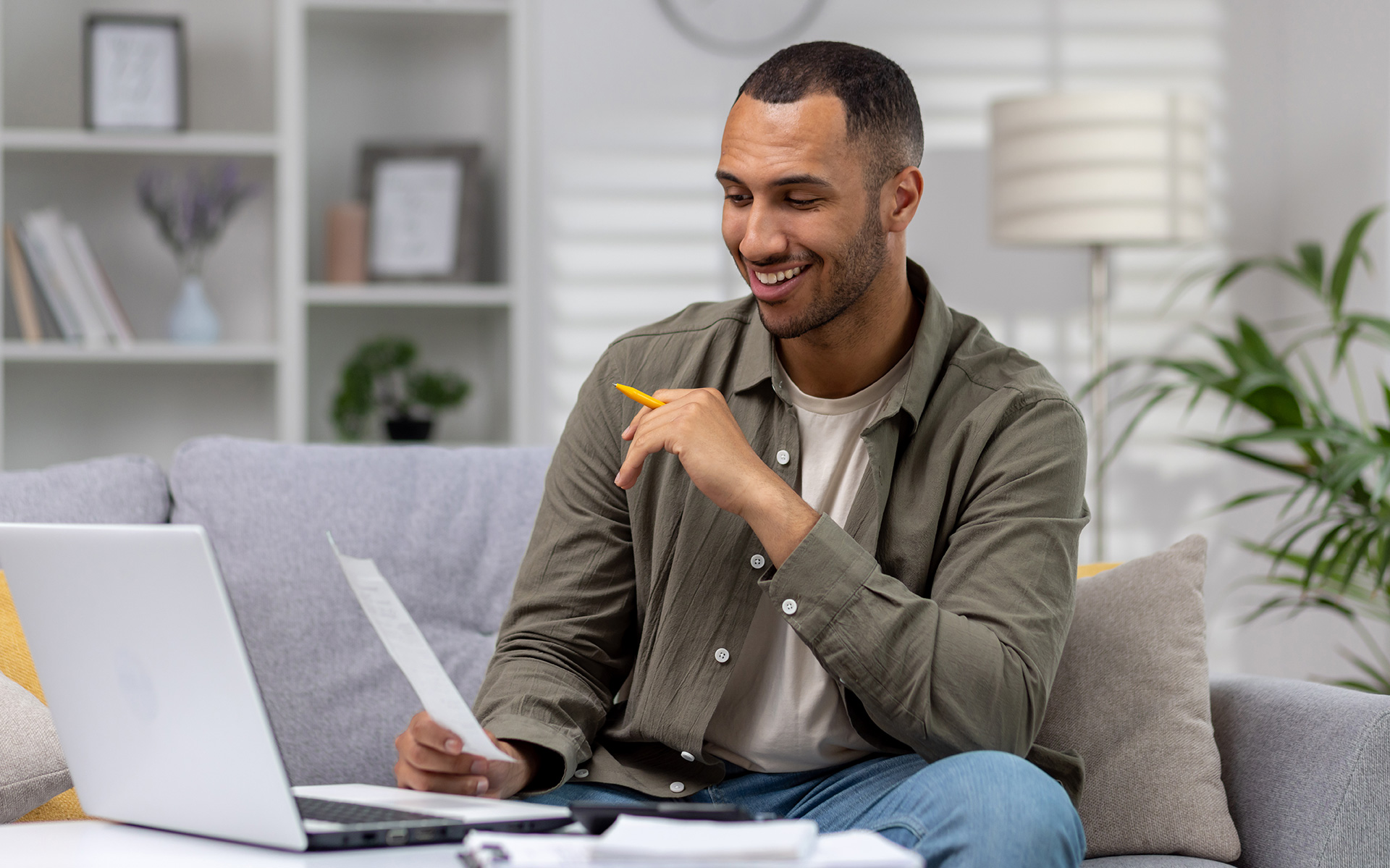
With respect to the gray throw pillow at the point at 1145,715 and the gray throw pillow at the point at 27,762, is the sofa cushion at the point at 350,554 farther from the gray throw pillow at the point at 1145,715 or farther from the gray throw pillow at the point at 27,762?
the gray throw pillow at the point at 1145,715

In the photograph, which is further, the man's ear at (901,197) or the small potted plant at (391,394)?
the small potted plant at (391,394)

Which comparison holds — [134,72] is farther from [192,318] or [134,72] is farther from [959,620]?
[959,620]

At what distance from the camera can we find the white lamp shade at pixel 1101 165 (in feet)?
8.05

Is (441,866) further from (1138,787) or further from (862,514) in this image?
(1138,787)

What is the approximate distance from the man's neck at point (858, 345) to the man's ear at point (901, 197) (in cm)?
5

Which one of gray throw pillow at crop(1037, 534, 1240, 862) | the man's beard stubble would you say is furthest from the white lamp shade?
the man's beard stubble

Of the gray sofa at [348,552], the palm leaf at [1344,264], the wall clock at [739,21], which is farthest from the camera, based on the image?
the wall clock at [739,21]

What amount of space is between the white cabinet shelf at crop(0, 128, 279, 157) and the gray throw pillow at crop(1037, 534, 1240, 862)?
73.6 inches

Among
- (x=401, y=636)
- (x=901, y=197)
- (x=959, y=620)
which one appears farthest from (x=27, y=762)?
(x=901, y=197)

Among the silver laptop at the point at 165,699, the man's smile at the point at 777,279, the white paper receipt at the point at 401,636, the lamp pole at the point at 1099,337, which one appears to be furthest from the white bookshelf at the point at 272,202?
the white paper receipt at the point at 401,636

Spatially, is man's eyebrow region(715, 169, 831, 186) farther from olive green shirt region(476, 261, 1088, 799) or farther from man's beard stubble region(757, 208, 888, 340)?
olive green shirt region(476, 261, 1088, 799)

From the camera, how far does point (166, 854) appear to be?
32.0 inches

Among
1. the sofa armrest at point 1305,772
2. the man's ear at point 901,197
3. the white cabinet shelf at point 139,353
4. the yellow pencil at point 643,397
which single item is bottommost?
the sofa armrest at point 1305,772

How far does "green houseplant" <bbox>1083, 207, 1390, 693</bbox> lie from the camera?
77.9 inches
